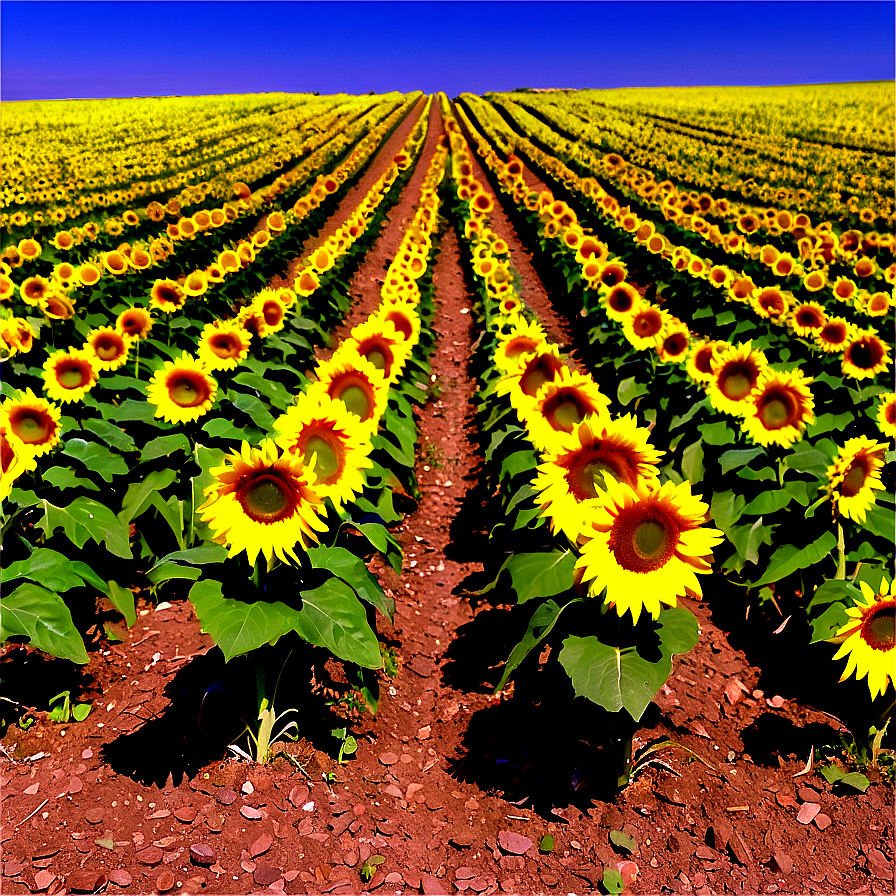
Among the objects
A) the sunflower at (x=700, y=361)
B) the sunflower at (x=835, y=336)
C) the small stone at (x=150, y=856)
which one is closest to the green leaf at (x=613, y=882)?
the small stone at (x=150, y=856)

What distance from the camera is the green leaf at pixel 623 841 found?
10.4 ft

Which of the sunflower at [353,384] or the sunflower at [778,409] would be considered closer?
the sunflower at [353,384]

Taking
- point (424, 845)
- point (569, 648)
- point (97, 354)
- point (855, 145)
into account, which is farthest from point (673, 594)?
Result: point (855, 145)

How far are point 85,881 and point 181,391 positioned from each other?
329 centimetres

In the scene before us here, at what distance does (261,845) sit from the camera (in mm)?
3074

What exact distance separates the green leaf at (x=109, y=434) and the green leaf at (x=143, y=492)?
28 cm

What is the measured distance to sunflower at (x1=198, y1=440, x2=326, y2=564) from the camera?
288 centimetres

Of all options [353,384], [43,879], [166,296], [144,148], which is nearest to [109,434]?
[353,384]

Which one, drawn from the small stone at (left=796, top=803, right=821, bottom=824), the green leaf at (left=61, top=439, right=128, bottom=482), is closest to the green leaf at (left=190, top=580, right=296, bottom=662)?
the green leaf at (left=61, top=439, right=128, bottom=482)

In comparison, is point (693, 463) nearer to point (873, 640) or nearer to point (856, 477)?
point (856, 477)

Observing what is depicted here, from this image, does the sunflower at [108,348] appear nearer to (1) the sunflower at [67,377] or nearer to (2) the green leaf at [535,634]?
(1) the sunflower at [67,377]

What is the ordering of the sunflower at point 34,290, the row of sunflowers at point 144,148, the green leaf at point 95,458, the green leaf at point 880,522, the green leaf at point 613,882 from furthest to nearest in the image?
the row of sunflowers at point 144,148 < the sunflower at point 34,290 < the green leaf at point 95,458 < the green leaf at point 880,522 < the green leaf at point 613,882

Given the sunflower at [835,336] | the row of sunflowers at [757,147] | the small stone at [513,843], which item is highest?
the row of sunflowers at [757,147]

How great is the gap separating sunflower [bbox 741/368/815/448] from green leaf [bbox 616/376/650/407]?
2317 mm
